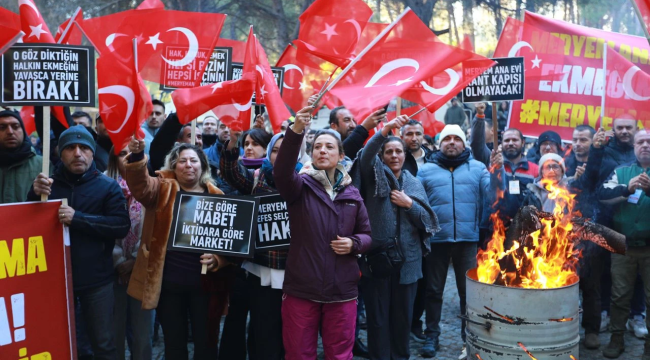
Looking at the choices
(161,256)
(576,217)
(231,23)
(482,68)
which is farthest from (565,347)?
(231,23)

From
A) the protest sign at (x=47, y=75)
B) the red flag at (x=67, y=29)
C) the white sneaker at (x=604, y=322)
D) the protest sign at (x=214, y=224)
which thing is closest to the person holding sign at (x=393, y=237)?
the protest sign at (x=214, y=224)

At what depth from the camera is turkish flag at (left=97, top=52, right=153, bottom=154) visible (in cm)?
491

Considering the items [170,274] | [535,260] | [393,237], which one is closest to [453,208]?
[393,237]

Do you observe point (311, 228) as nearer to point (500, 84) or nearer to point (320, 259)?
point (320, 259)

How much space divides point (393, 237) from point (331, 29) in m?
2.67

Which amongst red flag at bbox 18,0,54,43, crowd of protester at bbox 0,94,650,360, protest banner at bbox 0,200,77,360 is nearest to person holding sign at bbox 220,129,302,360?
crowd of protester at bbox 0,94,650,360

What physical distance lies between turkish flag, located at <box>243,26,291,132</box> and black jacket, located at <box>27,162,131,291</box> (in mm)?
2218

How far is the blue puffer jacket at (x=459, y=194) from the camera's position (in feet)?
20.7

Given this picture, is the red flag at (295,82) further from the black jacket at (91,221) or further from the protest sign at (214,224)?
the black jacket at (91,221)

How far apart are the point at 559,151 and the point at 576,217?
2.47m

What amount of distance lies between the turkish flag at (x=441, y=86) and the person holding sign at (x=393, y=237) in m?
0.47

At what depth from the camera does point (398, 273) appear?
5.76 meters

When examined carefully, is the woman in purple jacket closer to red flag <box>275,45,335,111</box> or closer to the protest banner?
the protest banner

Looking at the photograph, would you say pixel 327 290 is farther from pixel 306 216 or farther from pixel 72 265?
pixel 72 265
